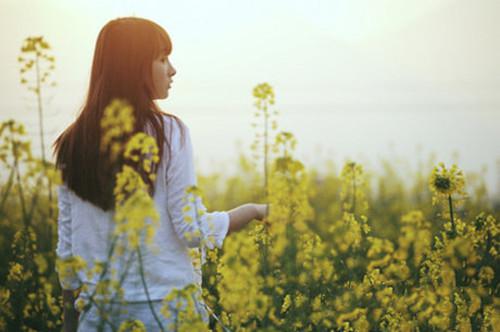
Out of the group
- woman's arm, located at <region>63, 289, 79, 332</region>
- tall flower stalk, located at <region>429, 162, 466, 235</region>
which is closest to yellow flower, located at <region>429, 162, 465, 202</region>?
tall flower stalk, located at <region>429, 162, 466, 235</region>

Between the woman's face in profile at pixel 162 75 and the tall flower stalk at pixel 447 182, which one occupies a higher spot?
the woman's face in profile at pixel 162 75

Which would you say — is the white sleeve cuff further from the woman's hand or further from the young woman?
the woman's hand

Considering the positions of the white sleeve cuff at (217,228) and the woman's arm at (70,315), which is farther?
the woman's arm at (70,315)

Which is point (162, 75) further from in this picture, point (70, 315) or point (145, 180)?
point (70, 315)

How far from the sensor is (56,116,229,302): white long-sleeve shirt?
256 cm

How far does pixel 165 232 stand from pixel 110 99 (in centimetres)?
57

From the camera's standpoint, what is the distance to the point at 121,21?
8.89 feet

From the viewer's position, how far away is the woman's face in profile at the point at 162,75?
271 centimetres

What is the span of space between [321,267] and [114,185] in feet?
3.37

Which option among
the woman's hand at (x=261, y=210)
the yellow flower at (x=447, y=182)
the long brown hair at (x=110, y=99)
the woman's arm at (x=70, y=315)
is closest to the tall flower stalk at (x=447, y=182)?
the yellow flower at (x=447, y=182)

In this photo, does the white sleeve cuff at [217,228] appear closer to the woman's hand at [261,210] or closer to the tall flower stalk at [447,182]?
the woman's hand at [261,210]

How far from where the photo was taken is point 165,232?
8.60 feet

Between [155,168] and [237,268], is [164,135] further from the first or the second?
[237,268]

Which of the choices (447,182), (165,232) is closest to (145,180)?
(165,232)
